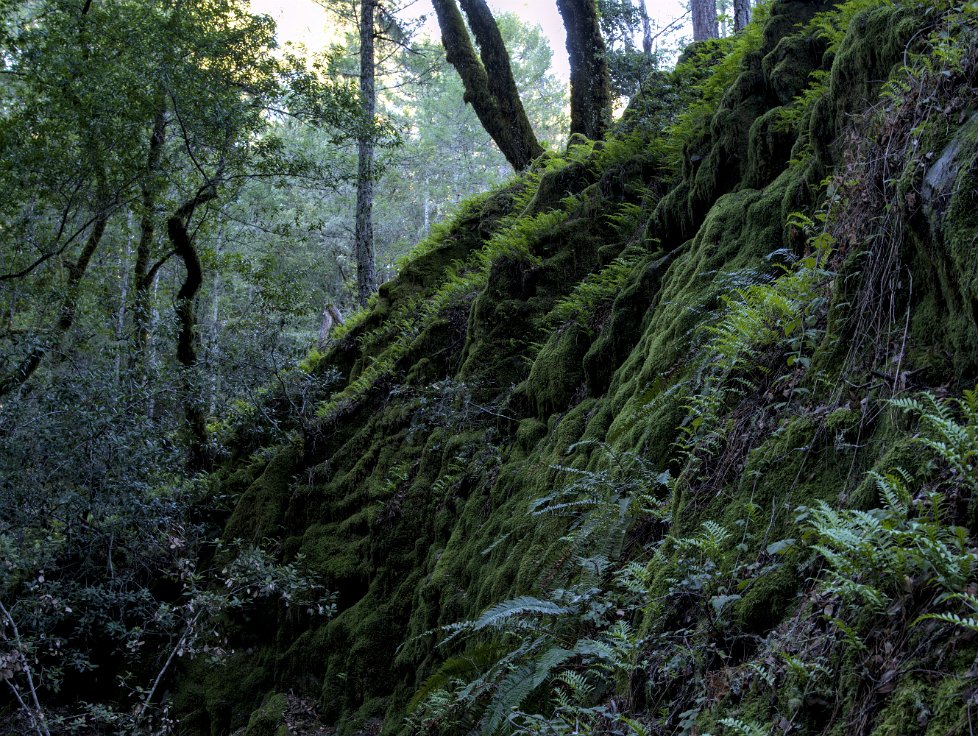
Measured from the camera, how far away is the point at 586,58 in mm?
11789

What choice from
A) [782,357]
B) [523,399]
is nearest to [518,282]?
[523,399]

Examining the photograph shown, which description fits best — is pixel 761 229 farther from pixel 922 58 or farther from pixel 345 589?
pixel 345 589

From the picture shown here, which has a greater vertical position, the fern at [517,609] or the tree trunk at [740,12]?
the tree trunk at [740,12]

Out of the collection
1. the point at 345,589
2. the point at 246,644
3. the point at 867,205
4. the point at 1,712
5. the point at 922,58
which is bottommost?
the point at 1,712

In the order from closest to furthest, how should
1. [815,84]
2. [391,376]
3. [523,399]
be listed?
[815,84] < [523,399] < [391,376]

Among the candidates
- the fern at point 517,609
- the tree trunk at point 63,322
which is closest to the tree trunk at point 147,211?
the tree trunk at point 63,322

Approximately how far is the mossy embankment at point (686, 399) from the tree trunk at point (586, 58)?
1936mm

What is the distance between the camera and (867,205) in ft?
13.1

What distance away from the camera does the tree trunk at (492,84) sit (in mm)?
13273

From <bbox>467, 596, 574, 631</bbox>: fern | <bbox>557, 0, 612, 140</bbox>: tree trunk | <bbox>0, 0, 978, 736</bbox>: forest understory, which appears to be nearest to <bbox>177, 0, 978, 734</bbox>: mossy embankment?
<bbox>0, 0, 978, 736</bbox>: forest understory

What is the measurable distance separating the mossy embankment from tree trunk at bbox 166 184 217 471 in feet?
4.21

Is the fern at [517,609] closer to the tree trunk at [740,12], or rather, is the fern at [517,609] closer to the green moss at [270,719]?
the green moss at [270,719]

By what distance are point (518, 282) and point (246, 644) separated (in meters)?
5.12

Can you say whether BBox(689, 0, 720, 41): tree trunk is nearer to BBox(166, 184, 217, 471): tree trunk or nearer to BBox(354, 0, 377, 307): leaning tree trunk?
BBox(354, 0, 377, 307): leaning tree trunk
